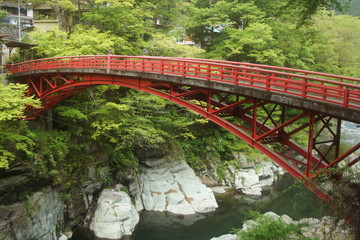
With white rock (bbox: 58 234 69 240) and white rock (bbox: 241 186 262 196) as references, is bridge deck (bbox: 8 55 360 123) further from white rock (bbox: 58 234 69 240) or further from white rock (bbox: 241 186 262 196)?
white rock (bbox: 241 186 262 196)

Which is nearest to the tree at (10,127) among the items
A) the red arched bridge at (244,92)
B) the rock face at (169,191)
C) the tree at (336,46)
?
the red arched bridge at (244,92)

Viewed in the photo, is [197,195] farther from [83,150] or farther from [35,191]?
[35,191]

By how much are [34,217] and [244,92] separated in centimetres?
1110

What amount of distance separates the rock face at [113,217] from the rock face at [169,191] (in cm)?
172

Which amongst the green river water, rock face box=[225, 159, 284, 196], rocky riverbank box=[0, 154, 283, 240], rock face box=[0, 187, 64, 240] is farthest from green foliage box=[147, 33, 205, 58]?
rock face box=[0, 187, 64, 240]

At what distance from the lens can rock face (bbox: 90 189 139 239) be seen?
15570 millimetres

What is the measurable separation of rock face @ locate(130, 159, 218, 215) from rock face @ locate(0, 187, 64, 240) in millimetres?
5237

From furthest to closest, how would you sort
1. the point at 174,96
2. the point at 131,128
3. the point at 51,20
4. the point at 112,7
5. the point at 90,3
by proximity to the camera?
→ the point at 51,20 < the point at 90,3 < the point at 112,7 < the point at 131,128 < the point at 174,96

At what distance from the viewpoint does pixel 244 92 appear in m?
10.3

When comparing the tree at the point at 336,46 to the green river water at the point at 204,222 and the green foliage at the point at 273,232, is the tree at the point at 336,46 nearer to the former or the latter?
the green river water at the point at 204,222

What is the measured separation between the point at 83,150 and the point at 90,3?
14.0 m

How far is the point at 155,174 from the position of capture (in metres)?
20.6

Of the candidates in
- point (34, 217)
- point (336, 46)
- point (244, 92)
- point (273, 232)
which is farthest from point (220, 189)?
point (336, 46)

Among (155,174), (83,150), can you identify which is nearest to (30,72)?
(83,150)
